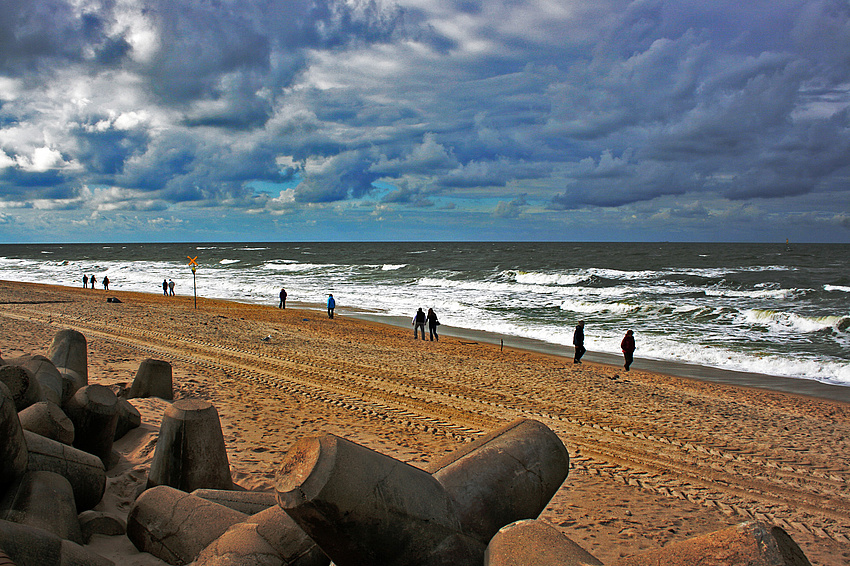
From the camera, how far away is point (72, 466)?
3.95m

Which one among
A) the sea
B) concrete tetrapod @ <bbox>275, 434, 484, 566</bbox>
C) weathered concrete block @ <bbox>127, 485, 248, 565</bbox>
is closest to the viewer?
concrete tetrapod @ <bbox>275, 434, 484, 566</bbox>

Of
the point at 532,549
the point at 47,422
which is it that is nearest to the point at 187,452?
the point at 47,422

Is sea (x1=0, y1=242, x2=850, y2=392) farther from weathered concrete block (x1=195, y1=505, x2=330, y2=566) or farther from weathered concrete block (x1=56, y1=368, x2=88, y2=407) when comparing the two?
weathered concrete block (x1=195, y1=505, x2=330, y2=566)

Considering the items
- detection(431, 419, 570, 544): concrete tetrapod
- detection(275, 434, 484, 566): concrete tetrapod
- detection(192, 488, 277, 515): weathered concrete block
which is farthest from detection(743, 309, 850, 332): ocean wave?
detection(275, 434, 484, 566): concrete tetrapod

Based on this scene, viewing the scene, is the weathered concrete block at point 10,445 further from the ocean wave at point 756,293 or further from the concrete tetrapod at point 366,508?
the ocean wave at point 756,293

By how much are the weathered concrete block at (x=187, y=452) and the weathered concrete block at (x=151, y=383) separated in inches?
164

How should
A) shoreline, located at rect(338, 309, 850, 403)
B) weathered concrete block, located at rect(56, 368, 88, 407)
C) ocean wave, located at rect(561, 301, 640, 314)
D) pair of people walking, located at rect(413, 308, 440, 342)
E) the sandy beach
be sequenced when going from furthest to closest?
ocean wave, located at rect(561, 301, 640, 314) < pair of people walking, located at rect(413, 308, 440, 342) < shoreline, located at rect(338, 309, 850, 403) < weathered concrete block, located at rect(56, 368, 88, 407) < the sandy beach

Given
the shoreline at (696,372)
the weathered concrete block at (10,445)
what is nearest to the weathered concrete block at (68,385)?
the weathered concrete block at (10,445)

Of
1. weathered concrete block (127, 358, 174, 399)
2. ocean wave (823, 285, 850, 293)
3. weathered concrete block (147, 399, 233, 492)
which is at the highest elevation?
weathered concrete block (147, 399, 233, 492)

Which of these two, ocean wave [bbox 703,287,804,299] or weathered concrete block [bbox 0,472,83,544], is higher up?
weathered concrete block [bbox 0,472,83,544]

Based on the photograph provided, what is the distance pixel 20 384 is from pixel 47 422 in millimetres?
753

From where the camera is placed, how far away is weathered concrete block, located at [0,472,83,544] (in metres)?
3.12

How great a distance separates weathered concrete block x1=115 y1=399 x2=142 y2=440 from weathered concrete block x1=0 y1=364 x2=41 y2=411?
3.88 ft

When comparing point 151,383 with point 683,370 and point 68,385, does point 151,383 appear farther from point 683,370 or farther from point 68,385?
point 683,370
